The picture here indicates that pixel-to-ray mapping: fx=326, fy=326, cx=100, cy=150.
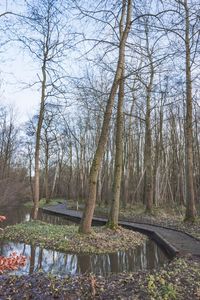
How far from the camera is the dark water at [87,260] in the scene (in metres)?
7.88

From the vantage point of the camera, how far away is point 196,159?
31812 millimetres

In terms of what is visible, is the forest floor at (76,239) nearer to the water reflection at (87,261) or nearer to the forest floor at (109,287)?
the water reflection at (87,261)

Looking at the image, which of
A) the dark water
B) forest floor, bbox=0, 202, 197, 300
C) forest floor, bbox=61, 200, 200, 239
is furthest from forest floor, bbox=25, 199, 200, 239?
forest floor, bbox=0, 202, 197, 300

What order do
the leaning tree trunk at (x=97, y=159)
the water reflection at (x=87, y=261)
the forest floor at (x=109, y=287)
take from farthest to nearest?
the leaning tree trunk at (x=97, y=159) → the water reflection at (x=87, y=261) → the forest floor at (x=109, y=287)

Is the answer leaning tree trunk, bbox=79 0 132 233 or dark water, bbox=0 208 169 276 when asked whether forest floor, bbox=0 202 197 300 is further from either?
leaning tree trunk, bbox=79 0 132 233

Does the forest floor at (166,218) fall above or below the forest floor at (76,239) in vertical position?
above

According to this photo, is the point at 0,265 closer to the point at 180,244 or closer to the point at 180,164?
the point at 180,244

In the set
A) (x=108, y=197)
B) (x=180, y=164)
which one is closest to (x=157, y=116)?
(x=180, y=164)

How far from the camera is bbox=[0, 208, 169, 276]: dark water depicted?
310 inches

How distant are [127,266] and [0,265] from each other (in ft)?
15.5

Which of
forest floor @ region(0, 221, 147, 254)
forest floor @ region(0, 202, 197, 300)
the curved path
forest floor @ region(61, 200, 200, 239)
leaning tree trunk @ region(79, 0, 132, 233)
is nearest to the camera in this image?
forest floor @ region(0, 202, 197, 300)

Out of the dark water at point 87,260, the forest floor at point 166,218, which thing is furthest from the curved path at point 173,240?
the forest floor at point 166,218

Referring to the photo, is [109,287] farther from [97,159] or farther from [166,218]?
[166,218]

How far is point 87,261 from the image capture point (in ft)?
29.1
